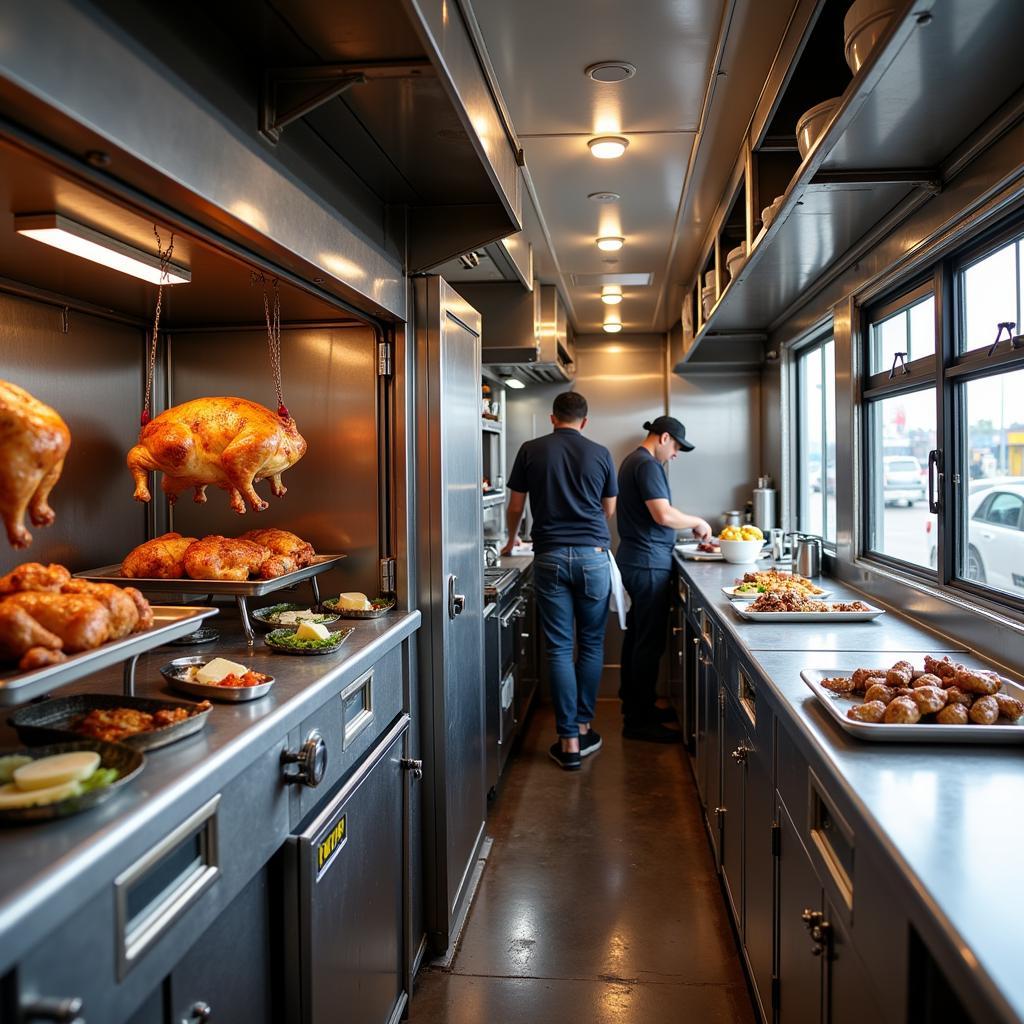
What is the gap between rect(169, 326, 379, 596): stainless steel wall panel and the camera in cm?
246

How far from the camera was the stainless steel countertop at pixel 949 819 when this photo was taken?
93 cm

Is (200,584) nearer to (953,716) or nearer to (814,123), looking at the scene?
Answer: (953,716)

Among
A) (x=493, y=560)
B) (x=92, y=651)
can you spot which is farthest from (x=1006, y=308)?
(x=493, y=560)

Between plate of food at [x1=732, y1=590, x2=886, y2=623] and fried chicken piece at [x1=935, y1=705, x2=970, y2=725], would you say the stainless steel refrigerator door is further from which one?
fried chicken piece at [x1=935, y1=705, x2=970, y2=725]

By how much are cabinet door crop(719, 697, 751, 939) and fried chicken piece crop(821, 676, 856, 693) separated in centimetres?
52

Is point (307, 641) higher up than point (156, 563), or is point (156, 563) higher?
point (156, 563)

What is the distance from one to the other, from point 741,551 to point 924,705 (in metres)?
2.81

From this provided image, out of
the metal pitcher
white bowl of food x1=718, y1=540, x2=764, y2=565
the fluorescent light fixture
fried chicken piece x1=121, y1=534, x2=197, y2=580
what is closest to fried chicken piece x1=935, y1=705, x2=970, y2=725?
fried chicken piece x1=121, y1=534, x2=197, y2=580

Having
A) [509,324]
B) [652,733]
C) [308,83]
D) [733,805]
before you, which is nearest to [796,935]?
[733,805]

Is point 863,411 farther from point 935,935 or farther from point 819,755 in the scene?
point 935,935

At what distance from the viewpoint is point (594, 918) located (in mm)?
2826

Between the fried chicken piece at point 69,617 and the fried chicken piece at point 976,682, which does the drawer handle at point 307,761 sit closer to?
the fried chicken piece at point 69,617

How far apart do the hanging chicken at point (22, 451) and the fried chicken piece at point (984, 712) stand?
1571 millimetres

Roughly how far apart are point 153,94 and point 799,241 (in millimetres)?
2386
